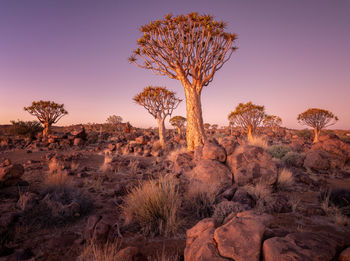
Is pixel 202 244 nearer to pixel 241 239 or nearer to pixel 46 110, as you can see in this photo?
pixel 241 239

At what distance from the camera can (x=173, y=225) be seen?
3242 millimetres

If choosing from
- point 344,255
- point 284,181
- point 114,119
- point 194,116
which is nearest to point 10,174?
point 344,255

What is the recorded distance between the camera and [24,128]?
18250mm

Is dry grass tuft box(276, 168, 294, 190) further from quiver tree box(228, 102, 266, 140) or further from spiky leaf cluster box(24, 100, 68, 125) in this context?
spiky leaf cluster box(24, 100, 68, 125)

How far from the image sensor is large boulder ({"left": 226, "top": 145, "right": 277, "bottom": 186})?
5785 millimetres

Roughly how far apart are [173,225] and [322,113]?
27.9 meters

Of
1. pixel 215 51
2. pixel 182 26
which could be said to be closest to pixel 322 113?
pixel 215 51

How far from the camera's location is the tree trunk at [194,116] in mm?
10148

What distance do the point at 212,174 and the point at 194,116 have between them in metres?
4.84

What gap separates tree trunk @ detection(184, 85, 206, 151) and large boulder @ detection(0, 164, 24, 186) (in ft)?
25.0

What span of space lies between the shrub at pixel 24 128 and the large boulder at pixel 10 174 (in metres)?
16.6

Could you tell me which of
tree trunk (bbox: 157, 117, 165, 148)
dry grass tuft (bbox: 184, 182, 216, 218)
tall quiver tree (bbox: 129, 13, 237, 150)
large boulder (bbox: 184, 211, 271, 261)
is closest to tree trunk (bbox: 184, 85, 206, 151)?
tall quiver tree (bbox: 129, 13, 237, 150)

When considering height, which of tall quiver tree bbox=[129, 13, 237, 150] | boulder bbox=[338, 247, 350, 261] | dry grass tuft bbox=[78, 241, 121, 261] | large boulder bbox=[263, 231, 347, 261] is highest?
tall quiver tree bbox=[129, 13, 237, 150]

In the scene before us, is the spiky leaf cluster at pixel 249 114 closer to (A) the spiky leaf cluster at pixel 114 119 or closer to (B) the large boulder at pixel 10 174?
(B) the large boulder at pixel 10 174
